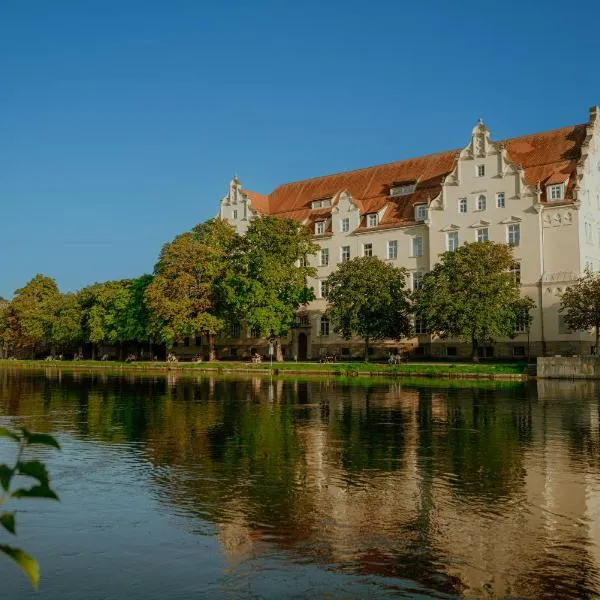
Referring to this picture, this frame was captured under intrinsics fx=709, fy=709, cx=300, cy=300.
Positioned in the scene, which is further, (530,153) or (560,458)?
(530,153)

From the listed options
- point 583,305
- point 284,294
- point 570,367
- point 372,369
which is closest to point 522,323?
point 583,305

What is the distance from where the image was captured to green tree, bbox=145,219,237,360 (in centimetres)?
7988

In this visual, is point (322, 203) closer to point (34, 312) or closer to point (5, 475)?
point (34, 312)

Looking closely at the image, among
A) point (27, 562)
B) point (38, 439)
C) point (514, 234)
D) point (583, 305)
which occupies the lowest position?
point (27, 562)

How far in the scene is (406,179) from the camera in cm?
8744

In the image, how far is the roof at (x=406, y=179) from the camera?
243ft

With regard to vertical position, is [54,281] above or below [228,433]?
above

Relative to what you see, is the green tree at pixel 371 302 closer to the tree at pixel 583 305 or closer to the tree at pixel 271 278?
the tree at pixel 271 278

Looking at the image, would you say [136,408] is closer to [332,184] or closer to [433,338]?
[433,338]

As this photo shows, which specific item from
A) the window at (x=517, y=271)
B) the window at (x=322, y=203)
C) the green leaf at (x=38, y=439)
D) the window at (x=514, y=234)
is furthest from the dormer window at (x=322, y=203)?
the green leaf at (x=38, y=439)

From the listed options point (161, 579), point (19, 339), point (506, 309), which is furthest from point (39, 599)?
point (19, 339)

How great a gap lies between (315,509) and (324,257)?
3021 inches

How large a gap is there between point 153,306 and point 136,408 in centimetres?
4898

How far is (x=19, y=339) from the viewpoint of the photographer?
12250 centimetres
